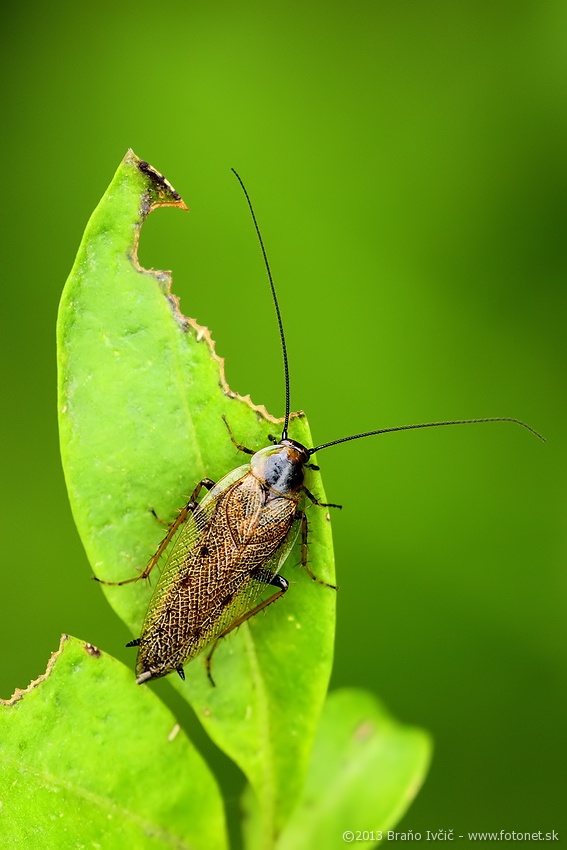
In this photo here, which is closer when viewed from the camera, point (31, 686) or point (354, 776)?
point (31, 686)

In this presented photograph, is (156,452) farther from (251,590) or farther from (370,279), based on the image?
A: (370,279)

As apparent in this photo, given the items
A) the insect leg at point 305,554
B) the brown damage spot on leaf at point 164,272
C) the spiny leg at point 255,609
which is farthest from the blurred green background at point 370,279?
the brown damage spot on leaf at point 164,272

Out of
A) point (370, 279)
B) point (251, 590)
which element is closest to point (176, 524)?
point (251, 590)

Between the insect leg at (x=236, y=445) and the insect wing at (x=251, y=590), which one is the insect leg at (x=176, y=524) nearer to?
the insect leg at (x=236, y=445)

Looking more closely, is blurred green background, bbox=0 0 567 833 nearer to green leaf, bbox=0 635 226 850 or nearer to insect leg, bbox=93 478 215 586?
insect leg, bbox=93 478 215 586

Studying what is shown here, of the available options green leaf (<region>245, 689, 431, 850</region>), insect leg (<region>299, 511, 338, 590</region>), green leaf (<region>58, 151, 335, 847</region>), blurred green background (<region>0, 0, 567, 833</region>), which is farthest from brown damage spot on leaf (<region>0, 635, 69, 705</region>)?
blurred green background (<region>0, 0, 567, 833</region>)

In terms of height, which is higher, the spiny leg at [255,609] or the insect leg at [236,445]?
the insect leg at [236,445]
